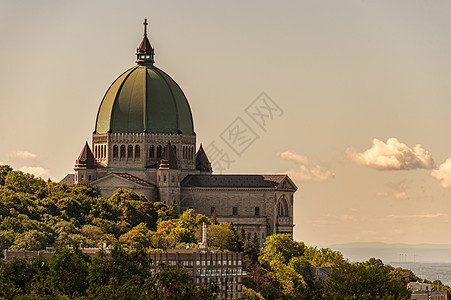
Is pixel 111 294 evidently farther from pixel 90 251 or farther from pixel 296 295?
pixel 90 251

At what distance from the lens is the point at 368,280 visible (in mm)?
169000

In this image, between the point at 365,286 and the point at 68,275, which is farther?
the point at 365,286

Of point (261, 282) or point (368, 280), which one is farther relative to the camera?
point (261, 282)

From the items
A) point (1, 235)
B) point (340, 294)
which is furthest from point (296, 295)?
point (1, 235)

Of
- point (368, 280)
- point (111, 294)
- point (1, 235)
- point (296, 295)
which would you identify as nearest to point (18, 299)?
point (111, 294)

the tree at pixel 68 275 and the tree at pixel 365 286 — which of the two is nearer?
the tree at pixel 68 275

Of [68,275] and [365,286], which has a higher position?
[365,286]

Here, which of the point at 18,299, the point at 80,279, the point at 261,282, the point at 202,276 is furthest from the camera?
the point at 261,282

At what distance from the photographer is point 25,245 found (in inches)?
7559

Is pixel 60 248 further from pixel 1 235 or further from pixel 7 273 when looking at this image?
pixel 1 235

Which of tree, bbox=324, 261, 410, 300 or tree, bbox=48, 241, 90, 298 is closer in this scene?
tree, bbox=48, 241, 90, 298

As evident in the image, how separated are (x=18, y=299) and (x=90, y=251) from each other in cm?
5029

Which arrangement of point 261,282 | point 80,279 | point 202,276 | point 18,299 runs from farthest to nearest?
point 261,282
point 202,276
point 80,279
point 18,299

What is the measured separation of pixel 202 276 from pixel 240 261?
9.51 metres
